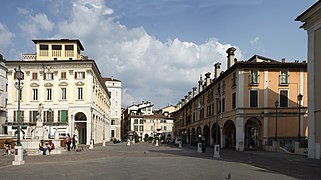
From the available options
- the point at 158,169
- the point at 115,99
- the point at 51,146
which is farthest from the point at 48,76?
the point at 115,99

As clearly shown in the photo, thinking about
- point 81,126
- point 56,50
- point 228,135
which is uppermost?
point 56,50

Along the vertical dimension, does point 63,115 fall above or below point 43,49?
below

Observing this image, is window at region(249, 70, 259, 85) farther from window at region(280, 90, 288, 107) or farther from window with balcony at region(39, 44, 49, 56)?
window with balcony at region(39, 44, 49, 56)

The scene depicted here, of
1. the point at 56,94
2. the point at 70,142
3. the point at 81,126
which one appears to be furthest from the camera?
the point at 81,126

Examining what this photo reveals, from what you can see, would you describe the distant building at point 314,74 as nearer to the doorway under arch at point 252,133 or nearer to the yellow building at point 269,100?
the yellow building at point 269,100

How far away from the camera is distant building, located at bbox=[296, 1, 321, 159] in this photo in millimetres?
26750

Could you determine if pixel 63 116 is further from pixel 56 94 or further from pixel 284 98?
pixel 284 98

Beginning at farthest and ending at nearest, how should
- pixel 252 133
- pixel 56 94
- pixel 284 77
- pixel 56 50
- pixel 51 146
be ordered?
pixel 56 50 → pixel 56 94 → pixel 252 133 → pixel 284 77 → pixel 51 146

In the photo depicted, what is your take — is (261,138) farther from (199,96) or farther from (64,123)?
(64,123)

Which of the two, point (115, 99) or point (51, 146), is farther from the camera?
point (115, 99)

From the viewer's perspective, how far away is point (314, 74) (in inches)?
1089

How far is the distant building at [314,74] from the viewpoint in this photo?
26.8 meters

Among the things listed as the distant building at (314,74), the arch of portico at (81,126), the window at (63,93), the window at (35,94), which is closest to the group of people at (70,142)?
the arch of portico at (81,126)

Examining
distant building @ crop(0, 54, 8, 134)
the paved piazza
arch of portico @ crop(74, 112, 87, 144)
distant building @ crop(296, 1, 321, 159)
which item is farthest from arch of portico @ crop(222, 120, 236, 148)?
distant building @ crop(0, 54, 8, 134)
